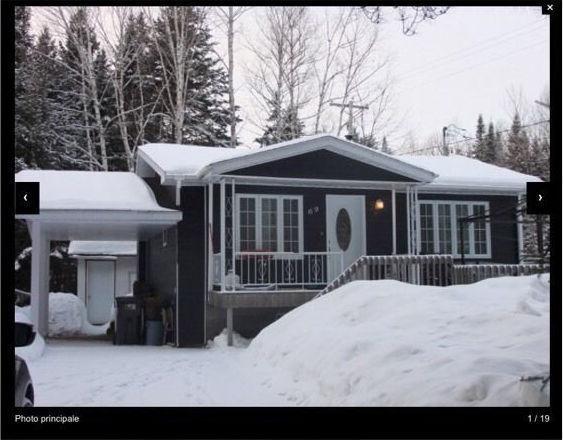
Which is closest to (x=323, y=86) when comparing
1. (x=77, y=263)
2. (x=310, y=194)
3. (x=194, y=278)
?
(x=310, y=194)

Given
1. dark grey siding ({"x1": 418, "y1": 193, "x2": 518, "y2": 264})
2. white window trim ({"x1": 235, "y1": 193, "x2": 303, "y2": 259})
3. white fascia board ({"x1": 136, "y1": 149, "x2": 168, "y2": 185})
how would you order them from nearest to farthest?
white fascia board ({"x1": 136, "y1": 149, "x2": 168, "y2": 185}) < white window trim ({"x1": 235, "y1": 193, "x2": 303, "y2": 259}) < dark grey siding ({"x1": 418, "y1": 193, "x2": 518, "y2": 264})

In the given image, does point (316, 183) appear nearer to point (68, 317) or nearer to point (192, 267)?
point (192, 267)

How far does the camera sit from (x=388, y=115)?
13.7 m

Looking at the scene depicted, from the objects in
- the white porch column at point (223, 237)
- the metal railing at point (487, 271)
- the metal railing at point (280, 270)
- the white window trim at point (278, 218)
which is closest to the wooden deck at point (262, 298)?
the white porch column at point (223, 237)

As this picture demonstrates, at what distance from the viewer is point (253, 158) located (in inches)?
450

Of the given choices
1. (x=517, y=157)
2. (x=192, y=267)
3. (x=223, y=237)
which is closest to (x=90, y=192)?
(x=192, y=267)

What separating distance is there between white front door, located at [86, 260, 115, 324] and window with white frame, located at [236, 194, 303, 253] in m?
10.3

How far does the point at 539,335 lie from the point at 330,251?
7.96 m

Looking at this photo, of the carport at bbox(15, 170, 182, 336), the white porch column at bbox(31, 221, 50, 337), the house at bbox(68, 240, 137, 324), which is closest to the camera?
the white porch column at bbox(31, 221, 50, 337)

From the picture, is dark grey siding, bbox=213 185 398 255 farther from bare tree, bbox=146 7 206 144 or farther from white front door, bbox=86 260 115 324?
white front door, bbox=86 260 115 324

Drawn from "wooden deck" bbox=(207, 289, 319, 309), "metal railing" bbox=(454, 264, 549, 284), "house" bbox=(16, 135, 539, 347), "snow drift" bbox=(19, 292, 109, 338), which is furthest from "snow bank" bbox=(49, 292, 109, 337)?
"metal railing" bbox=(454, 264, 549, 284)

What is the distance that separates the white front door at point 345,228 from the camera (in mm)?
13047

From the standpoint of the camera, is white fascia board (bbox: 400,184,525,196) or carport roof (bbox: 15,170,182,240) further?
white fascia board (bbox: 400,184,525,196)

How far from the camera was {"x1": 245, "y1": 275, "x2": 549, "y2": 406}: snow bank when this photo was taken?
4.16m
